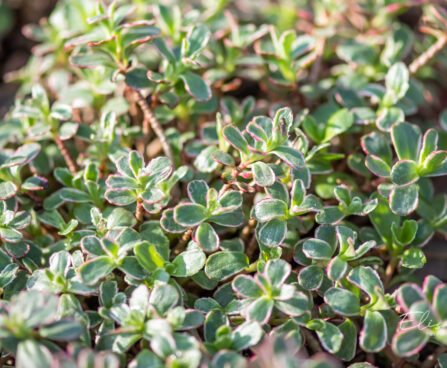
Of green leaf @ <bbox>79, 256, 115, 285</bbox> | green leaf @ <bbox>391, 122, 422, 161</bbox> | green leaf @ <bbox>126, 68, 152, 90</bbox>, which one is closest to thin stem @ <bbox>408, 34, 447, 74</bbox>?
green leaf @ <bbox>391, 122, 422, 161</bbox>

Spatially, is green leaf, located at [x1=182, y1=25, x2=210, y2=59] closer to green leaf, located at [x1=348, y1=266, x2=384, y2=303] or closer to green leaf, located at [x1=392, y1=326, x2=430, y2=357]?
green leaf, located at [x1=348, y1=266, x2=384, y2=303]

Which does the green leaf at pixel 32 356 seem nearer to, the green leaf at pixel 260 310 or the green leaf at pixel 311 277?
the green leaf at pixel 260 310

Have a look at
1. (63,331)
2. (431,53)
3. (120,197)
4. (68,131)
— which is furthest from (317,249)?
(431,53)

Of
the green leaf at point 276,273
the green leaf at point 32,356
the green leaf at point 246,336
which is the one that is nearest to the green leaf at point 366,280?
the green leaf at point 276,273

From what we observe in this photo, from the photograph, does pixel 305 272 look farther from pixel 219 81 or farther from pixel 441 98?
pixel 441 98

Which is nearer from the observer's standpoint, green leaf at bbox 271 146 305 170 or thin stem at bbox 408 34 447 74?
green leaf at bbox 271 146 305 170

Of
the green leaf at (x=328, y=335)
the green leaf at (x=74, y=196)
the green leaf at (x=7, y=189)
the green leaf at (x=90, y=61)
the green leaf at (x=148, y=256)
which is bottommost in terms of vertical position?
the green leaf at (x=328, y=335)

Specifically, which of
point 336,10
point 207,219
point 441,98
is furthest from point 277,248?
point 441,98
